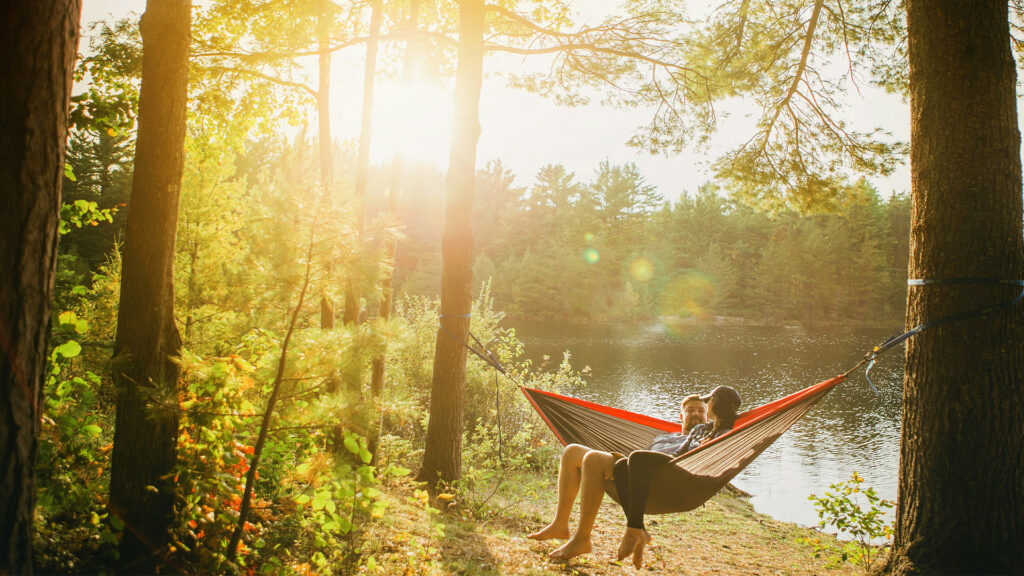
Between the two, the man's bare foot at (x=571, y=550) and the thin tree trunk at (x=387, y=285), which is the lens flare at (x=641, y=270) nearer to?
the thin tree trunk at (x=387, y=285)

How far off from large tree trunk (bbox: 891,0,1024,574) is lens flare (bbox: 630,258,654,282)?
88.8 feet

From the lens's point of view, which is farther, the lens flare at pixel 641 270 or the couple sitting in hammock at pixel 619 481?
the lens flare at pixel 641 270

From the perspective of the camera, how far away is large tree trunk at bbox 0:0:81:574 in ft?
2.89

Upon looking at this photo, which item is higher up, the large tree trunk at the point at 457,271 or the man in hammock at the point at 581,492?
the large tree trunk at the point at 457,271

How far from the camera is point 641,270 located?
1149 inches

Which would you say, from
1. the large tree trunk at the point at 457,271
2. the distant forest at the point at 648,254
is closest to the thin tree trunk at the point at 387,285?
the large tree trunk at the point at 457,271

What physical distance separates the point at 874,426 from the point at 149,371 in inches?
409

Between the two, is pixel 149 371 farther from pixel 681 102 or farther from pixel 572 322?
pixel 572 322

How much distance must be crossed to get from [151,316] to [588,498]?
1652mm

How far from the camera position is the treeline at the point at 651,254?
2579 centimetres

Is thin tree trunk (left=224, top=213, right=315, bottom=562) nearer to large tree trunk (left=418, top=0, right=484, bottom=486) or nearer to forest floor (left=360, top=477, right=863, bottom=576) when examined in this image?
forest floor (left=360, top=477, right=863, bottom=576)

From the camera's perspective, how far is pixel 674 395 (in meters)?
10.6

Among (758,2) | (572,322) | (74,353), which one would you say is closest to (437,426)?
(74,353)

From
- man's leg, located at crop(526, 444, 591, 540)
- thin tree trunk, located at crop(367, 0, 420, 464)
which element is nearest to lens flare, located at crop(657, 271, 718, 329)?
thin tree trunk, located at crop(367, 0, 420, 464)
